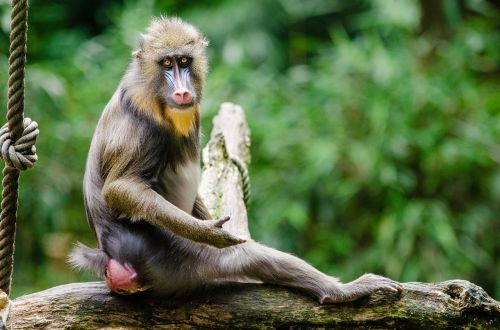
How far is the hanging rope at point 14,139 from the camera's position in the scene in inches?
105

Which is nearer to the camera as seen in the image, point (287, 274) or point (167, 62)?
point (287, 274)

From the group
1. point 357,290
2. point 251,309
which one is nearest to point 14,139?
point 251,309

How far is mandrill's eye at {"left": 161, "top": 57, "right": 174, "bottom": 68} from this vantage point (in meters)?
3.23

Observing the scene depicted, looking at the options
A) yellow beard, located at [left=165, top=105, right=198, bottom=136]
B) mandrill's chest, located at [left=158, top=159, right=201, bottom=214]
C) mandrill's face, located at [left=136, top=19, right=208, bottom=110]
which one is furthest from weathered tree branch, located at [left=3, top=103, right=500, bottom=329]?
Result: mandrill's face, located at [left=136, top=19, right=208, bottom=110]

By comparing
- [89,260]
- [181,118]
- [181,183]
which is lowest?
[89,260]

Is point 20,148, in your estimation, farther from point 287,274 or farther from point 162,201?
point 287,274

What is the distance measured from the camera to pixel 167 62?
3242mm

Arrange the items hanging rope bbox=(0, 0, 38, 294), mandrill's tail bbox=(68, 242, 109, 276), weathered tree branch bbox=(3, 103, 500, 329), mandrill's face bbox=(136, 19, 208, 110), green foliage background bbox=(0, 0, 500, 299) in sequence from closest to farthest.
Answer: hanging rope bbox=(0, 0, 38, 294) < weathered tree branch bbox=(3, 103, 500, 329) < mandrill's tail bbox=(68, 242, 109, 276) < mandrill's face bbox=(136, 19, 208, 110) < green foliage background bbox=(0, 0, 500, 299)

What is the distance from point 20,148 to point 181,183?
2.52ft

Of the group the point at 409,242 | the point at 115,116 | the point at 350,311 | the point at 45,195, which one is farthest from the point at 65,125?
the point at 350,311

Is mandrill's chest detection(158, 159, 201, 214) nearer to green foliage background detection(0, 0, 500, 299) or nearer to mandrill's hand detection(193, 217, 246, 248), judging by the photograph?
mandrill's hand detection(193, 217, 246, 248)

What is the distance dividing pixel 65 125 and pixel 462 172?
3979 millimetres

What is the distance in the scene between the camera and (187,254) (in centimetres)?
300

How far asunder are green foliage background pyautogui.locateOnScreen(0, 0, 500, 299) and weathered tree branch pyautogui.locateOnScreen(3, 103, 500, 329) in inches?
168
